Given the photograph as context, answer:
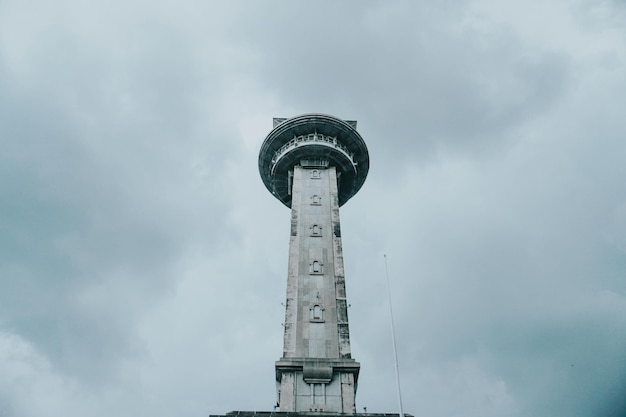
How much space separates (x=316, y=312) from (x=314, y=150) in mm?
21728

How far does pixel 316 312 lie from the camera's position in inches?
1815

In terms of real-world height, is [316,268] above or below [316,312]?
above

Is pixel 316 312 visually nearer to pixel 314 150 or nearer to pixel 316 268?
pixel 316 268

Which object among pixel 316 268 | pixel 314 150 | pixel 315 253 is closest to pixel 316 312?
pixel 316 268

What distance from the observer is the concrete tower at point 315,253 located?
4106cm

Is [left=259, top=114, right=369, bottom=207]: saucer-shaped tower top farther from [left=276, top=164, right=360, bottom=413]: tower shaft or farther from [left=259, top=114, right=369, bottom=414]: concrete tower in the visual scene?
[left=276, top=164, right=360, bottom=413]: tower shaft

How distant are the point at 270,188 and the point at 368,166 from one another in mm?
12348

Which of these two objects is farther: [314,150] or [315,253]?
[314,150]

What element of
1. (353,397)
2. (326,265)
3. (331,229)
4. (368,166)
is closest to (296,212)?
(331,229)

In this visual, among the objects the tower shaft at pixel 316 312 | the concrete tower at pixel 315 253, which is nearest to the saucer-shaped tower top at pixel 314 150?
the concrete tower at pixel 315 253

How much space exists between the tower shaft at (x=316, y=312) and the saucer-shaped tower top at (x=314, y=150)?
9.29 feet

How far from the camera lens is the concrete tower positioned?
135 ft

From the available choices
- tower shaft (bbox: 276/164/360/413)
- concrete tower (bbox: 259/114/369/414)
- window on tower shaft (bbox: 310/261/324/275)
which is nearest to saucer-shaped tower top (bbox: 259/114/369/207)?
concrete tower (bbox: 259/114/369/414)

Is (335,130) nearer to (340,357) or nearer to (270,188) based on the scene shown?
(270,188)
